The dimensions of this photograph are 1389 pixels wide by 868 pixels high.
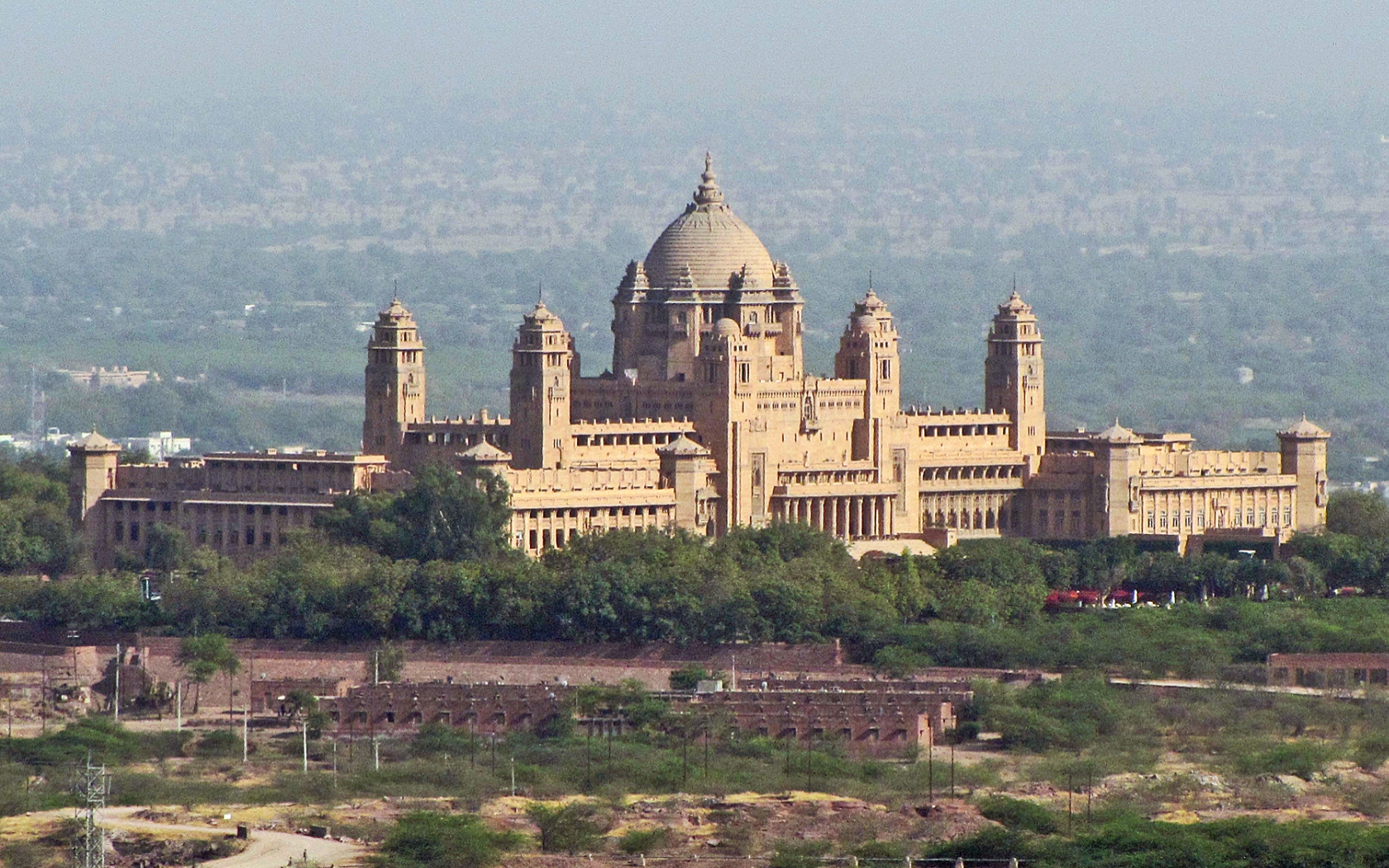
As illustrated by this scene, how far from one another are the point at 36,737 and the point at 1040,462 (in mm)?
39472

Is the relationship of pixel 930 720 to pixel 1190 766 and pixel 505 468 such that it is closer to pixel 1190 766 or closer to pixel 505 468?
pixel 1190 766

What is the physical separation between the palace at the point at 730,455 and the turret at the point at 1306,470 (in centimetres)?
5

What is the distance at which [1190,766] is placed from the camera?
92.9 metres

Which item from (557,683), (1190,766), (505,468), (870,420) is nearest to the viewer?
(1190,766)

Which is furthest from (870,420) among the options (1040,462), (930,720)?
(930,720)

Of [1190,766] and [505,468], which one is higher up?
[505,468]

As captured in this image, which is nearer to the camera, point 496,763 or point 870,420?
point 496,763

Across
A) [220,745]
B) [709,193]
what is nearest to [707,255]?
[709,193]

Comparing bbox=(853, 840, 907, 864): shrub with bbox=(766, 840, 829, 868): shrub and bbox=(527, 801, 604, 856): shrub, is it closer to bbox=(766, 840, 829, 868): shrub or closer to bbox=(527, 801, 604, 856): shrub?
bbox=(766, 840, 829, 868): shrub

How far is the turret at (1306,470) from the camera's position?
128m

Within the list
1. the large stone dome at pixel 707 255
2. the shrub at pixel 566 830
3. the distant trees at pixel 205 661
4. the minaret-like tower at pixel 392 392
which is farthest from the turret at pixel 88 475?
the shrub at pixel 566 830

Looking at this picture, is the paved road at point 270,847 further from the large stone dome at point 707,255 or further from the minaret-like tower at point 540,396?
the large stone dome at point 707,255

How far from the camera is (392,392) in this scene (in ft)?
405

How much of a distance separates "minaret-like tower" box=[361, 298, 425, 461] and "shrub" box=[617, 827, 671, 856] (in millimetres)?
38743
